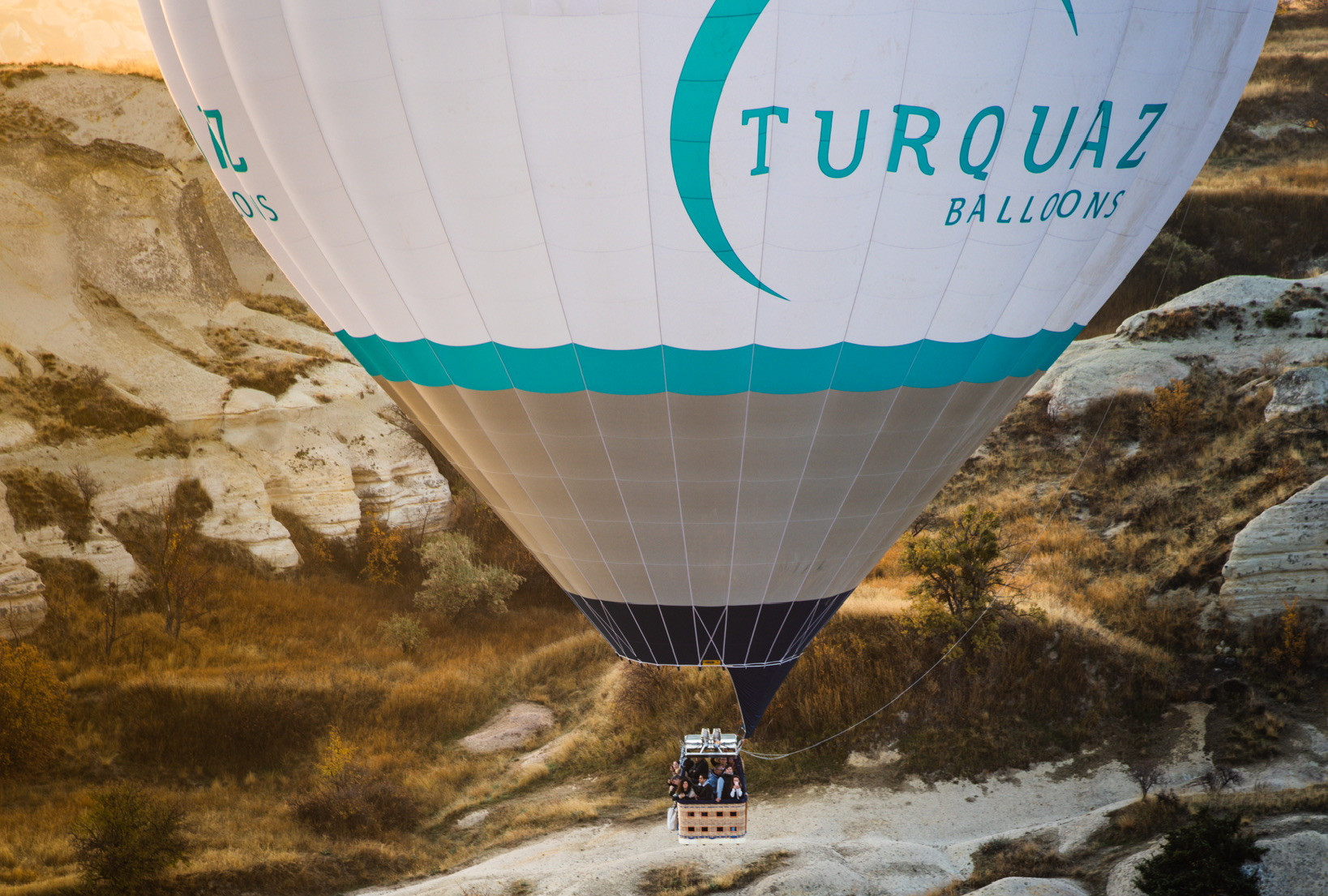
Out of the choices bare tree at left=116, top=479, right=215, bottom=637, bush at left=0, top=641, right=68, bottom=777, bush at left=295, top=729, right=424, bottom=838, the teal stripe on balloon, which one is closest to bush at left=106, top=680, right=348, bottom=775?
bush at left=0, top=641, right=68, bottom=777

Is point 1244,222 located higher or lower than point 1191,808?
higher

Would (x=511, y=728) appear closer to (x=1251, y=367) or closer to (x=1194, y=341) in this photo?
(x=1251, y=367)

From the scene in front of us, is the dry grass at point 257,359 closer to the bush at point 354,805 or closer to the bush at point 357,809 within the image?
the bush at point 354,805

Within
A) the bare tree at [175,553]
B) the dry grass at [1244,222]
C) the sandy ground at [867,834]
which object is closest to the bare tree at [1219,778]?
the sandy ground at [867,834]

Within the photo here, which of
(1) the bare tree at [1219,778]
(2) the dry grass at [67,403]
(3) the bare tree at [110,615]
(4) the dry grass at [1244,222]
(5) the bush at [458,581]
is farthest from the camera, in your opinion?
(4) the dry grass at [1244,222]

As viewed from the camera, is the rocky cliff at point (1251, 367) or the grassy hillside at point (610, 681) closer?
the grassy hillside at point (610, 681)

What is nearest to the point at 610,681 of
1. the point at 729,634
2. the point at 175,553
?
the point at 175,553
